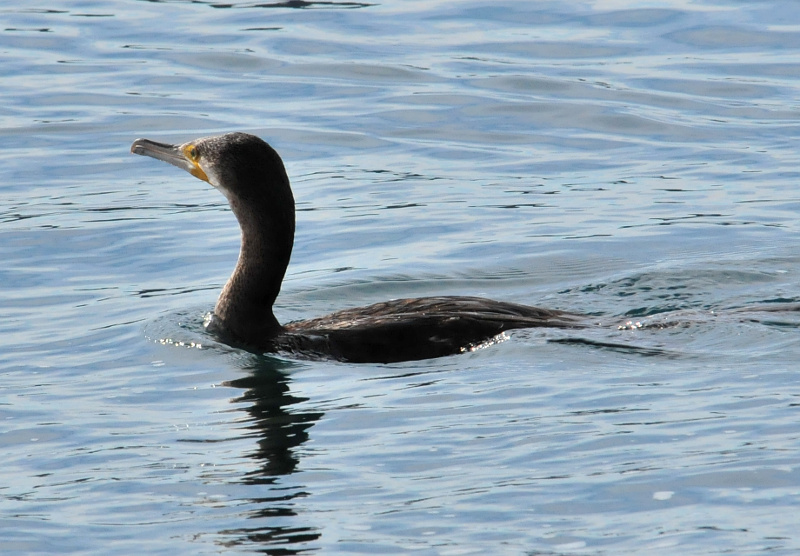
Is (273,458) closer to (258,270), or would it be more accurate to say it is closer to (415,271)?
(258,270)

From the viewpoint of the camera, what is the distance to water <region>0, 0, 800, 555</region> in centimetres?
608

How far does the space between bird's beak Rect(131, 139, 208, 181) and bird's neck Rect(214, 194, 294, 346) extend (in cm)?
41

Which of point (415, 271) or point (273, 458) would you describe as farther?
point (415, 271)

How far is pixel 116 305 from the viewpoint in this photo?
9.84 metres

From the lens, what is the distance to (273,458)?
6711mm

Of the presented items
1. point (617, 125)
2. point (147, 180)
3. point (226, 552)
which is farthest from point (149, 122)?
point (226, 552)

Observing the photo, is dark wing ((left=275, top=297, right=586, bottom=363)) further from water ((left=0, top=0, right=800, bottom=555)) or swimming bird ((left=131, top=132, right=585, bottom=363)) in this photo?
water ((left=0, top=0, right=800, bottom=555))

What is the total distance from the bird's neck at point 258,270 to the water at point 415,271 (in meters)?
0.24

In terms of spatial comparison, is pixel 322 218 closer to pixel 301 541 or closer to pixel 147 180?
pixel 147 180

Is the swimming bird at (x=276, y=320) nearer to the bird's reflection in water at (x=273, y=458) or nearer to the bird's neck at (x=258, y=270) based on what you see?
the bird's neck at (x=258, y=270)

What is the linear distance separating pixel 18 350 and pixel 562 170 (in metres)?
6.19

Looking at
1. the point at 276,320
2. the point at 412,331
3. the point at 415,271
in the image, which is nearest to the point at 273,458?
the point at 412,331

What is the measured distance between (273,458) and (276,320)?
2.11m

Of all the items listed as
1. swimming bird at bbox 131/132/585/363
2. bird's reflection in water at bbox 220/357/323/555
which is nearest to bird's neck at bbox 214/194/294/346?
swimming bird at bbox 131/132/585/363
